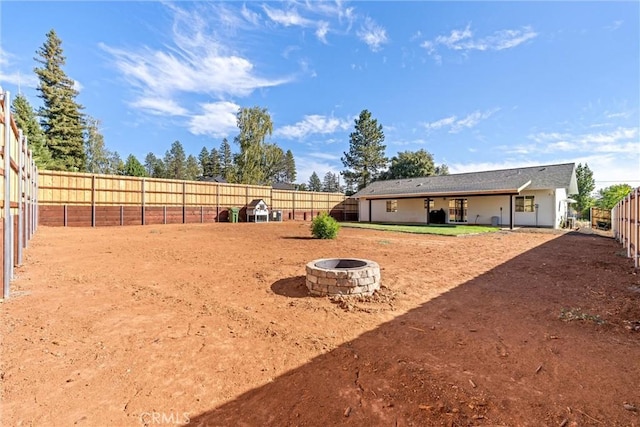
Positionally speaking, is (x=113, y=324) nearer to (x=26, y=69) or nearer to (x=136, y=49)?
(x=136, y=49)

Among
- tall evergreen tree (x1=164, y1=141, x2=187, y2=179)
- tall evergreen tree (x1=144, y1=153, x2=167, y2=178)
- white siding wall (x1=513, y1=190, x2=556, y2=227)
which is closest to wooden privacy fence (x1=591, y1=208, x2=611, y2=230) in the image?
white siding wall (x1=513, y1=190, x2=556, y2=227)

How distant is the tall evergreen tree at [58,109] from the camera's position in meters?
26.6

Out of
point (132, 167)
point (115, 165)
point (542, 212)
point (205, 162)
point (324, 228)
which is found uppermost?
point (205, 162)

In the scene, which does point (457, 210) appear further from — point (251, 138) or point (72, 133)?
point (72, 133)

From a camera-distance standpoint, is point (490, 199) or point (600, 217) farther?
point (600, 217)

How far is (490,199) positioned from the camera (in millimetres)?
20391

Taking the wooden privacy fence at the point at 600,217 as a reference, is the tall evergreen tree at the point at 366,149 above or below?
above

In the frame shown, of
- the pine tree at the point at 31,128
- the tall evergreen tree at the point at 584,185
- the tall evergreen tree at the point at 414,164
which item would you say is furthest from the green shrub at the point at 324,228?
the tall evergreen tree at the point at 584,185

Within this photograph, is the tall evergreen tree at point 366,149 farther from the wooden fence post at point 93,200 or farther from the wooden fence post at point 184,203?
the wooden fence post at point 93,200

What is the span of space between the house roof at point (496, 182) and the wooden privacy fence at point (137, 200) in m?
11.6

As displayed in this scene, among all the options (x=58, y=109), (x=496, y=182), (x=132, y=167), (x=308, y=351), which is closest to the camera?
(x=308, y=351)

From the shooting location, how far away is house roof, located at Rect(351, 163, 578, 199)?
18203 millimetres

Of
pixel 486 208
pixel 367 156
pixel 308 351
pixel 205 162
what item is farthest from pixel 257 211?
pixel 205 162
